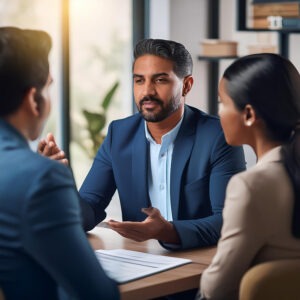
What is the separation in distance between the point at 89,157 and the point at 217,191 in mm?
2916

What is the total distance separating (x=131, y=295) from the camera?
2.02 m

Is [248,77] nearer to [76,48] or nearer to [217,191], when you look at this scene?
[217,191]

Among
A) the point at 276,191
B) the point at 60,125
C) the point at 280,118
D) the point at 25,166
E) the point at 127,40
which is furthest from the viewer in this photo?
the point at 127,40

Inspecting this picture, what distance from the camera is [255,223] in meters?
1.94

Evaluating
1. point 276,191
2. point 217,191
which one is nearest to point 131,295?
point 276,191

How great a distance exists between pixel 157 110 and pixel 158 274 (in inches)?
36.9

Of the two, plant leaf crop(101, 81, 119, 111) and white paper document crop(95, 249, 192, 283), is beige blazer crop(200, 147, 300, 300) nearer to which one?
white paper document crop(95, 249, 192, 283)

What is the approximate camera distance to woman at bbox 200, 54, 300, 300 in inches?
76.8

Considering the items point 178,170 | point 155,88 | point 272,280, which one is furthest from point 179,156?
point 272,280

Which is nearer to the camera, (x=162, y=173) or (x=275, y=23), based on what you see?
(x=162, y=173)

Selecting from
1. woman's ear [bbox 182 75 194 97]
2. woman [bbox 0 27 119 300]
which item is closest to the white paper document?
woman [bbox 0 27 119 300]

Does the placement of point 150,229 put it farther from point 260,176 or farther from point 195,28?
point 195,28

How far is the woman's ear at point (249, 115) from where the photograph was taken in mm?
2145

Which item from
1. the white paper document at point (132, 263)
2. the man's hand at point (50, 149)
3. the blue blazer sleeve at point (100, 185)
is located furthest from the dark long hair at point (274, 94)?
the blue blazer sleeve at point (100, 185)
